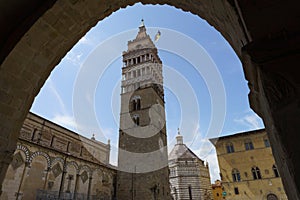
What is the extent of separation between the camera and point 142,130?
74.0 ft

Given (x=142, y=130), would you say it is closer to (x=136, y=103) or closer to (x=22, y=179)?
(x=136, y=103)

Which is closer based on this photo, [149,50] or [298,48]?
[298,48]

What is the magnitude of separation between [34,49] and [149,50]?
2716 centimetres

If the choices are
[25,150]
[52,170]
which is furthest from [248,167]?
[25,150]

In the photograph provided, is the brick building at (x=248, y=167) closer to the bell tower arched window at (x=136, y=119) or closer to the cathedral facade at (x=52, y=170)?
the bell tower arched window at (x=136, y=119)

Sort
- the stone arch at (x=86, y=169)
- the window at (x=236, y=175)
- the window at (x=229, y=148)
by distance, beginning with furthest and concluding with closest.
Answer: the window at (x=229, y=148) < the window at (x=236, y=175) < the stone arch at (x=86, y=169)

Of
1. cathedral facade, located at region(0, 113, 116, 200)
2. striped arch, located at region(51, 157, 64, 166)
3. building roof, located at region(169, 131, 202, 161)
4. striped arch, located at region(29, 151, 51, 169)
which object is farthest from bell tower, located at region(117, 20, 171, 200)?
building roof, located at region(169, 131, 202, 161)

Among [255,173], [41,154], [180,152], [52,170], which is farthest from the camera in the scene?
[180,152]

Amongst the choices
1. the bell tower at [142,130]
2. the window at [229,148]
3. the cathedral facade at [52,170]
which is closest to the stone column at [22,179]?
the cathedral facade at [52,170]

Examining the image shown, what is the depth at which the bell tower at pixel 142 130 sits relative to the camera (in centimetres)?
1994

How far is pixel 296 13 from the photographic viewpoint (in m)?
1.07

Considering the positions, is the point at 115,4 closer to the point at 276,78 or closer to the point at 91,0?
the point at 91,0

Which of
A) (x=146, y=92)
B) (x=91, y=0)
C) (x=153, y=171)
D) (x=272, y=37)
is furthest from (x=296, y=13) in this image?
(x=146, y=92)

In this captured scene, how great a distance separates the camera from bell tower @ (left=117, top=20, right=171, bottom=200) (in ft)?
65.4
